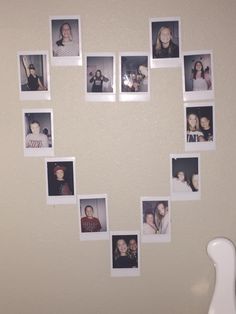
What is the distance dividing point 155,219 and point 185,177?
0.71 feet

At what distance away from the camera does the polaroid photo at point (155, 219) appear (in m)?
1.26

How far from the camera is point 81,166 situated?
4.13 feet

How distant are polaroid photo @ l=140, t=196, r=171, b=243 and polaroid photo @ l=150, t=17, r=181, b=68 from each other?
22.1 inches

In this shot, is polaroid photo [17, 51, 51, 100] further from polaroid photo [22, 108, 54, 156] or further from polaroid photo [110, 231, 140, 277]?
polaroid photo [110, 231, 140, 277]

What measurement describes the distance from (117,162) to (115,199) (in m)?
0.16

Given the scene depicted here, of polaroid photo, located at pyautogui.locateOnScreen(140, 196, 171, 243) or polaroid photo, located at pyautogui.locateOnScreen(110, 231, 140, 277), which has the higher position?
polaroid photo, located at pyautogui.locateOnScreen(140, 196, 171, 243)

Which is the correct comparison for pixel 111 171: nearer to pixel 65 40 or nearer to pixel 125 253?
pixel 125 253

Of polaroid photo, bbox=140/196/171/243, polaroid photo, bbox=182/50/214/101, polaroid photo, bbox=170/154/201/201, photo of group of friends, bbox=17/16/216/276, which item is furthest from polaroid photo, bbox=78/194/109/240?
polaroid photo, bbox=182/50/214/101

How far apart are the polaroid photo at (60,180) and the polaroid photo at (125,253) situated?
0.25 m

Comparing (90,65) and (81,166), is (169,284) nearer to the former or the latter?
(81,166)

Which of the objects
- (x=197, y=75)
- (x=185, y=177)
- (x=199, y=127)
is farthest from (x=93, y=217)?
(x=197, y=75)

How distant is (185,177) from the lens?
4.11 feet

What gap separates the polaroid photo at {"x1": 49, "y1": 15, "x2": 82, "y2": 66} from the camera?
1216 mm

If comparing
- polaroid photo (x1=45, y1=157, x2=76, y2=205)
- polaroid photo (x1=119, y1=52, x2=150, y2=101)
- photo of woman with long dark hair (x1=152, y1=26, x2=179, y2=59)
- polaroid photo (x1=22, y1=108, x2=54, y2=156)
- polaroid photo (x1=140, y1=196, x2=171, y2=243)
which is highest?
photo of woman with long dark hair (x1=152, y1=26, x2=179, y2=59)
